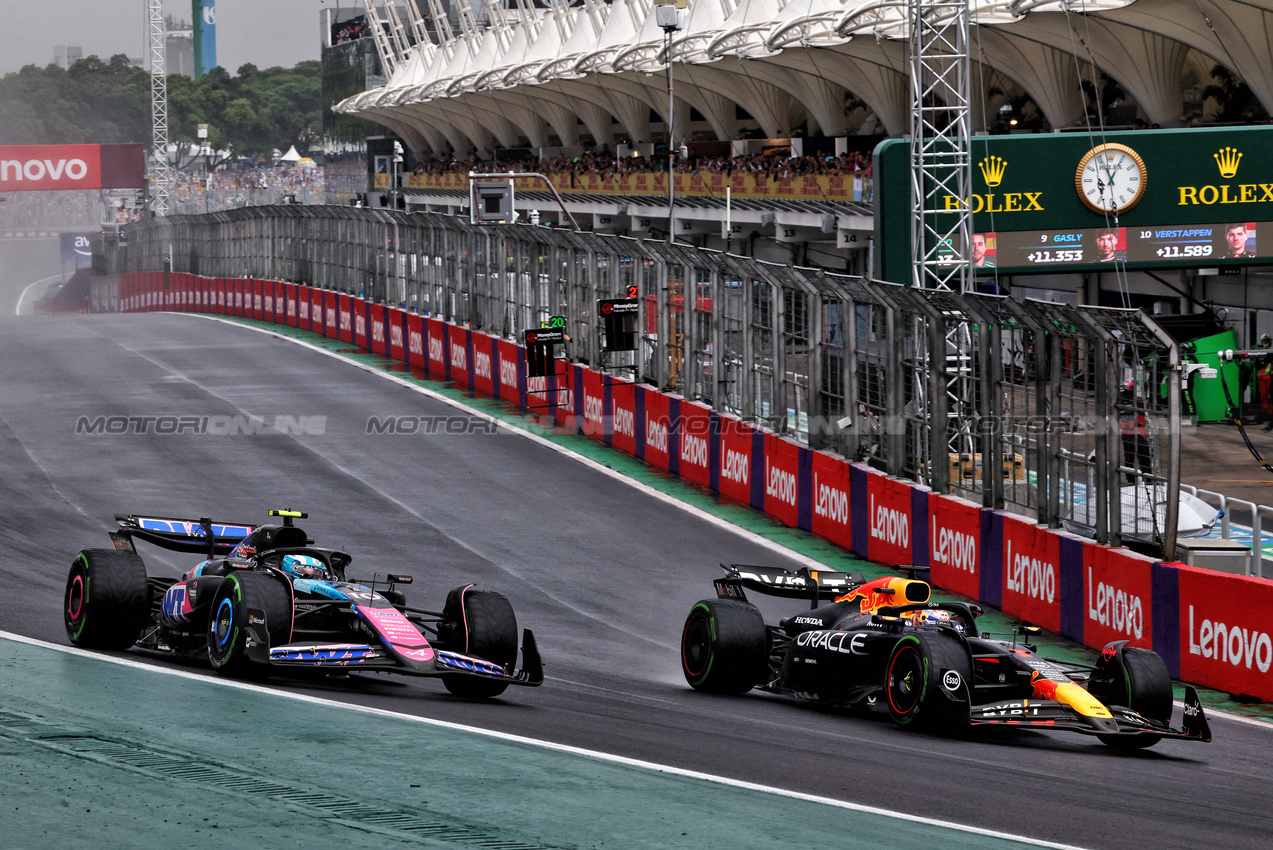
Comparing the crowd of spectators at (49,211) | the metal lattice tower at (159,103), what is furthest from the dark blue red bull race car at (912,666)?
the crowd of spectators at (49,211)

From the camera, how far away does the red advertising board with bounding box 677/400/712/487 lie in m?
23.2

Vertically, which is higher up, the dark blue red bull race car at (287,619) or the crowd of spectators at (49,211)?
the crowd of spectators at (49,211)

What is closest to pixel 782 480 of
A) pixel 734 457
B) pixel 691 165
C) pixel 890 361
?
pixel 734 457

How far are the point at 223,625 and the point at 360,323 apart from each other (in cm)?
2940

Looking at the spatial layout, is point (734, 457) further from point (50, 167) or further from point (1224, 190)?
point (50, 167)

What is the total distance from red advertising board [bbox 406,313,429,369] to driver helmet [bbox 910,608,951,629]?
25.1 metres

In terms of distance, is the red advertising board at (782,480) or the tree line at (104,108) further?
the tree line at (104,108)

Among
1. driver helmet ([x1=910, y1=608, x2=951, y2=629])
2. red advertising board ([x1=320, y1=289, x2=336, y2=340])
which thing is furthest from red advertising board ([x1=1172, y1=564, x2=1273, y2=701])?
red advertising board ([x1=320, y1=289, x2=336, y2=340])

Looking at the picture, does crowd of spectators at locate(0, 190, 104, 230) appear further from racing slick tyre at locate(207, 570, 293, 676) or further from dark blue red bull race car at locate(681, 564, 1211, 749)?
racing slick tyre at locate(207, 570, 293, 676)

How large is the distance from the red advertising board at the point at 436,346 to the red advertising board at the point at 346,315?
5.32 metres

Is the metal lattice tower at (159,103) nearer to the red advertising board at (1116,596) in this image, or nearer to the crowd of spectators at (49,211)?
the crowd of spectators at (49,211)

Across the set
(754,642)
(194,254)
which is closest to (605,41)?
(194,254)

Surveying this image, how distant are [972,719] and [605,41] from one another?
239ft

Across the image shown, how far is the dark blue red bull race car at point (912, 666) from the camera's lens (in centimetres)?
962
